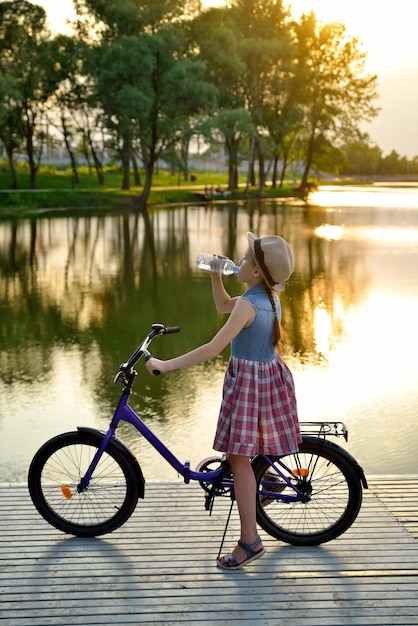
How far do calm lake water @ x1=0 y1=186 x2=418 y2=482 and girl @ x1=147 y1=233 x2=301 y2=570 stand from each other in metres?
0.67

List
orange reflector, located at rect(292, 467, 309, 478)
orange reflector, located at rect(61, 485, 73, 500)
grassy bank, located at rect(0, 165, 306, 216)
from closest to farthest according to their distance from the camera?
orange reflector, located at rect(292, 467, 309, 478) → orange reflector, located at rect(61, 485, 73, 500) → grassy bank, located at rect(0, 165, 306, 216)

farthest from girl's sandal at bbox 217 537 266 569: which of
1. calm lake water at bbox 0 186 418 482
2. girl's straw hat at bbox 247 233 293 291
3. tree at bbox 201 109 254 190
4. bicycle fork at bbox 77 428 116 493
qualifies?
tree at bbox 201 109 254 190

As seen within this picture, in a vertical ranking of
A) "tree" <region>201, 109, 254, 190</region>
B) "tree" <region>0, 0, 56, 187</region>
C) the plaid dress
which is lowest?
the plaid dress

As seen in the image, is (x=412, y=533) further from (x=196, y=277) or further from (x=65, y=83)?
(x=65, y=83)

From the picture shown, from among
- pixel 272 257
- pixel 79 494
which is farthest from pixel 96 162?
pixel 272 257

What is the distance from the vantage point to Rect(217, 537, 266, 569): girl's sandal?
12.2 ft

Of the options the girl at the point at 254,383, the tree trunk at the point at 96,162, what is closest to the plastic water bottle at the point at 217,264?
the girl at the point at 254,383

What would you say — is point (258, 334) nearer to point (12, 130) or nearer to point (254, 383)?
point (254, 383)

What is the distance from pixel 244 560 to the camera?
3723mm

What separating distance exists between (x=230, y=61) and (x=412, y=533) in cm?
4842

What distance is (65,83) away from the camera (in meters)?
54.5

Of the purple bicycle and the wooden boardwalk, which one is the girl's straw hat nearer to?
the purple bicycle

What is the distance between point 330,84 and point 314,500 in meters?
68.0

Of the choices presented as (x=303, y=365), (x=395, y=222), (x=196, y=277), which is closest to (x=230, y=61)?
(x=395, y=222)
